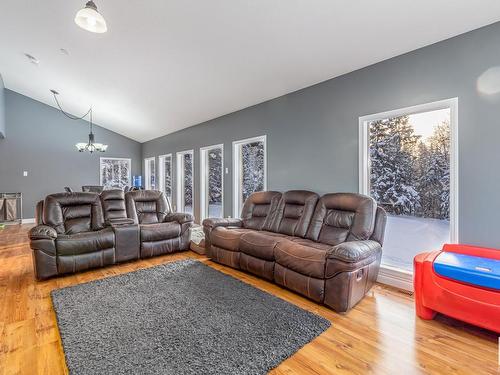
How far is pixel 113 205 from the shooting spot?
425 cm

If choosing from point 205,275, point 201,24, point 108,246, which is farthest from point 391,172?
point 108,246

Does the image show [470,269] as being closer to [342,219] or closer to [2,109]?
[342,219]

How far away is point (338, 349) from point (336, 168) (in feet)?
7.61

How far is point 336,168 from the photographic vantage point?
359 cm

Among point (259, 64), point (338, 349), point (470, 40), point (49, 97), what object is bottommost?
point (338, 349)

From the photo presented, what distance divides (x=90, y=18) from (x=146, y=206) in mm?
3151

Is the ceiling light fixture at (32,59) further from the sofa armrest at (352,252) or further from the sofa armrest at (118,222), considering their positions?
the sofa armrest at (352,252)

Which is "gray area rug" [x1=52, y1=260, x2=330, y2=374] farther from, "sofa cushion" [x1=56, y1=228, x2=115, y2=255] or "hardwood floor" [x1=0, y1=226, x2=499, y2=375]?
"sofa cushion" [x1=56, y1=228, x2=115, y2=255]

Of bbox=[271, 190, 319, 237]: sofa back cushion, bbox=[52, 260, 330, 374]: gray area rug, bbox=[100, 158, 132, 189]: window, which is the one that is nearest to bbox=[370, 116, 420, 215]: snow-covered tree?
bbox=[271, 190, 319, 237]: sofa back cushion

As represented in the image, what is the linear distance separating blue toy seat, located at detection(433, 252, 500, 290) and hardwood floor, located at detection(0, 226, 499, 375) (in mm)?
452

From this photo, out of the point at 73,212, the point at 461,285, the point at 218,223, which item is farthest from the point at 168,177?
the point at 461,285

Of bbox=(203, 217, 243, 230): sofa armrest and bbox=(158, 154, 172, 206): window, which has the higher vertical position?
bbox=(158, 154, 172, 206): window

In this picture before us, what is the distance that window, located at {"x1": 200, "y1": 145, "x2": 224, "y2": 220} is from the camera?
597cm

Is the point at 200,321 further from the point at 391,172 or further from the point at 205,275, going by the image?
the point at 391,172
